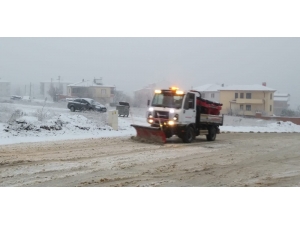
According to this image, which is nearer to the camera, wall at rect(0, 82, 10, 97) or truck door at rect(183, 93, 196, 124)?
truck door at rect(183, 93, 196, 124)

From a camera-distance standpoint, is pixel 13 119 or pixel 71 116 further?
pixel 71 116

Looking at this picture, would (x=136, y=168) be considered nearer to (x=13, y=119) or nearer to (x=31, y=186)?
(x=31, y=186)

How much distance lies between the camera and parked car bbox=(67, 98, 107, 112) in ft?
95.8

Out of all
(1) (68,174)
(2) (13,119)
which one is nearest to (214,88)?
(2) (13,119)

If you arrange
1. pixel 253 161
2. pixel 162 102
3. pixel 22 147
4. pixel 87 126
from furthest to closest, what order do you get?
pixel 87 126 → pixel 162 102 → pixel 22 147 → pixel 253 161

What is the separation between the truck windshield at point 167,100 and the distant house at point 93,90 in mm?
13546

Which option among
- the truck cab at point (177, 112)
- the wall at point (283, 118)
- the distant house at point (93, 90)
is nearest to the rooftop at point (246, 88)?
the wall at point (283, 118)

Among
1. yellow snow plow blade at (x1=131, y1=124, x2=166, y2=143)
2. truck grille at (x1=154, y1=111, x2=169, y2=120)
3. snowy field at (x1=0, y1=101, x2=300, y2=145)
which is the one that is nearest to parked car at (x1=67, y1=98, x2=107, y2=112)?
snowy field at (x1=0, y1=101, x2=300, y2=145)

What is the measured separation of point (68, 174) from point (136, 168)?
7.02 feet

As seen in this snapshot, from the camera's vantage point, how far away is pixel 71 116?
2181 centimetres

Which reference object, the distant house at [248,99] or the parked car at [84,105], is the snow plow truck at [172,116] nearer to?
the parked car at [84,105]

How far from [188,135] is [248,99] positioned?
18.9m

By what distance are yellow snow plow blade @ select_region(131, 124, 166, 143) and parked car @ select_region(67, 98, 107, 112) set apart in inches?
469

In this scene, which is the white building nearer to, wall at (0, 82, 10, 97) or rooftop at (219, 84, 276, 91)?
wall at (0, 82, 10, 97)
